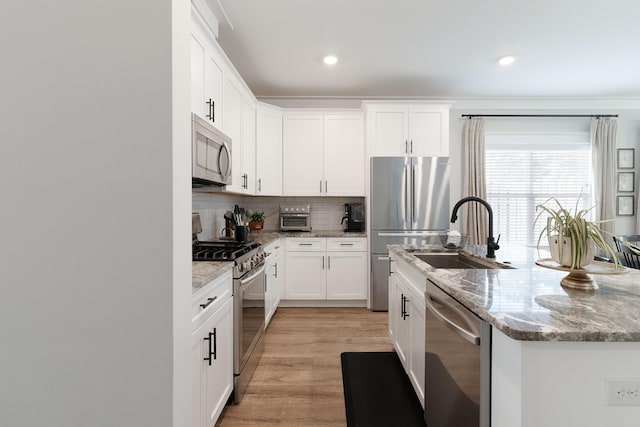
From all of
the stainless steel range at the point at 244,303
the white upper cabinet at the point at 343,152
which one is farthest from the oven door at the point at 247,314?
the white upper cabinet at the point at 343,152

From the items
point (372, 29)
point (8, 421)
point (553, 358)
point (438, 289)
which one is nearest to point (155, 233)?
point (8, 421)

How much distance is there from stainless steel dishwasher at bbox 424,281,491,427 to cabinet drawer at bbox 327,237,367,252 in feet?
7.69

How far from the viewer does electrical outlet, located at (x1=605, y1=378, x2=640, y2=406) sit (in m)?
0.81

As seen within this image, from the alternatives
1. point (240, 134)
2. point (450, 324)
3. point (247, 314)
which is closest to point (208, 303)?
point (247, 314)

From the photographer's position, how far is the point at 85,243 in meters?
0.69

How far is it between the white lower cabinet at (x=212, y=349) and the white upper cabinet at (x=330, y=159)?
8.20 ft

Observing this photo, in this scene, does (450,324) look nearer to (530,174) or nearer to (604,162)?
(530,174)

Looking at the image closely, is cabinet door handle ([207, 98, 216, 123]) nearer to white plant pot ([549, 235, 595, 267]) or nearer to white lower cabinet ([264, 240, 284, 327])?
white lower cabinet ([264, 240, 284, 327])

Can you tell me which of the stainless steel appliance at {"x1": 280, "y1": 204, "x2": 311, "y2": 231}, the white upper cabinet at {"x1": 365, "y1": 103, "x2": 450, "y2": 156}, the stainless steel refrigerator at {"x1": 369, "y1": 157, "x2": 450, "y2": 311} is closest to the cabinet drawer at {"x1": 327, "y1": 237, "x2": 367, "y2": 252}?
the stainless steel refrigerator at {"x1": 369, "y1": 157, "x2": 450, "y2": 311}

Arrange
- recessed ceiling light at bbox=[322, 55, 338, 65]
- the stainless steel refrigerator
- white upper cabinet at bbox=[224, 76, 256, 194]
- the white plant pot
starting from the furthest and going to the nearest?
the stainless steel refrigerator
recessed ceiling light at bbox=[322, 55, 338, 65]
white upper cabinet at bbox=[224, 76, 256, 194]
the white plant pot

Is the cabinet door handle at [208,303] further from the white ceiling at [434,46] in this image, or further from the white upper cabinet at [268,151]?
the white upper cabinet at [268,151]

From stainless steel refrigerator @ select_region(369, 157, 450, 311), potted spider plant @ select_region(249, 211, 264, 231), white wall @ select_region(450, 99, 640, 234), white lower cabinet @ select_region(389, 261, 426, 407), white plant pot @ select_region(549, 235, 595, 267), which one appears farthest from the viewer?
white wall @ select_region(450, 99, 640, 234)

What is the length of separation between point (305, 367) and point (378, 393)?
0.61m

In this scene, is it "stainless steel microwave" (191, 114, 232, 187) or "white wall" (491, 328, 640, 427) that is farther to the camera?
"stainless steel microwave" (191, 114, 232, 187)
